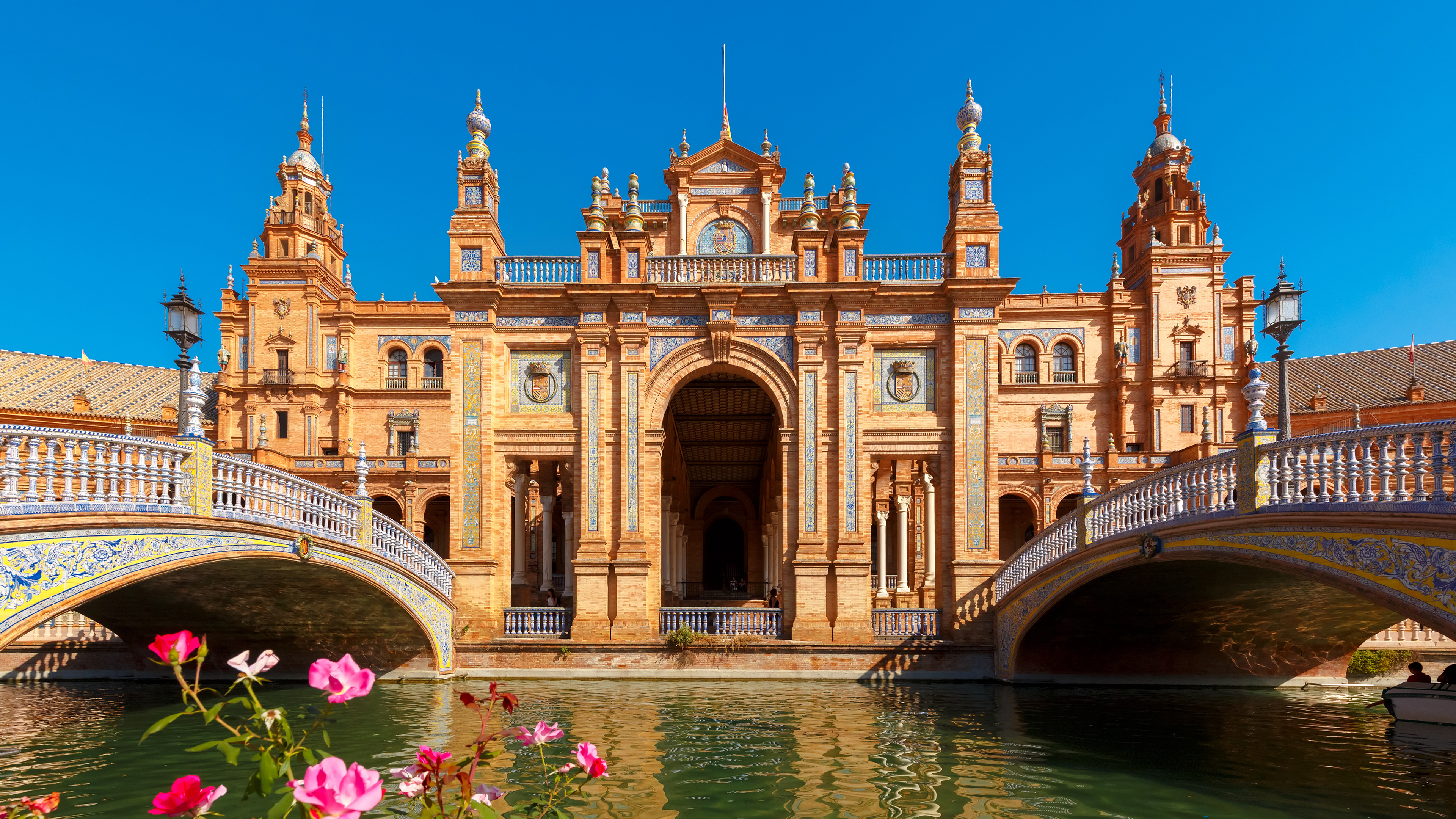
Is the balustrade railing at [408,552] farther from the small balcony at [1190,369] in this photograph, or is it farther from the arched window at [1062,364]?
the small balcony at [1190,369]

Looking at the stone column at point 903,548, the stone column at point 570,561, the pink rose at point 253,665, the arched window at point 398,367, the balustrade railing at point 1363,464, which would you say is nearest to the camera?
the pink rose at point 253,665

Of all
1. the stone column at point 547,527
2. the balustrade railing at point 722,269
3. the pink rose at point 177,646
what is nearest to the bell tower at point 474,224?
the balustrade railing at point 722,269

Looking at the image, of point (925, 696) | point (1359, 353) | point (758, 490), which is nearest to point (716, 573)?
point (758, 490)

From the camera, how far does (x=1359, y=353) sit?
3819 cm

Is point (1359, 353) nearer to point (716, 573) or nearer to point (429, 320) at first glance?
point (716, 573)

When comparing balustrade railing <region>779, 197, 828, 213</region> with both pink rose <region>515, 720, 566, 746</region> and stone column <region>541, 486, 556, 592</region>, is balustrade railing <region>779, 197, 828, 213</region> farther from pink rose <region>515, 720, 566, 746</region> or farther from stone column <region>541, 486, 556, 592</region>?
pink rose <region>515, 720, 566, 746</region>

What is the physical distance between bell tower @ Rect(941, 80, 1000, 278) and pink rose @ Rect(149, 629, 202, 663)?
56.6 ft

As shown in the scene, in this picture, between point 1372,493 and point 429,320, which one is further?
point 429,320

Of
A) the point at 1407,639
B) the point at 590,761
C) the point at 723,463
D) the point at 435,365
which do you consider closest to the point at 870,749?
the point at 590,761

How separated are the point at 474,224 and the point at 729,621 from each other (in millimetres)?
10651

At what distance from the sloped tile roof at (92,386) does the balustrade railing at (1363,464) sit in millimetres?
37790

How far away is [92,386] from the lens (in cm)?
3784

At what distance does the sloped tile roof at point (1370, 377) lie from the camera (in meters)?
33.2

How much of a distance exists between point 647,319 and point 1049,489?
62.5 feet
